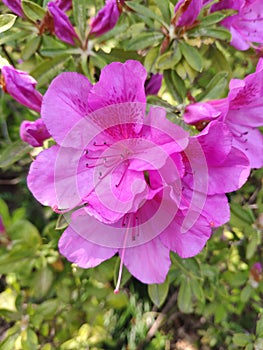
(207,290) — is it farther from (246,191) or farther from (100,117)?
(100,117)

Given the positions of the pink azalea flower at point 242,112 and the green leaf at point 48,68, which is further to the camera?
the green leaf at point 48,68

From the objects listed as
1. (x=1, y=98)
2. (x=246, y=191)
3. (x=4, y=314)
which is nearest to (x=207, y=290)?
(x=246, y=191)

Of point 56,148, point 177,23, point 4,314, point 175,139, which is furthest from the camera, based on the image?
point 4,314

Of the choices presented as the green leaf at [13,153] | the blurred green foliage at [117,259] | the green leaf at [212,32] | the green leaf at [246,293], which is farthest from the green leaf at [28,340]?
the green leaf at [212,32]

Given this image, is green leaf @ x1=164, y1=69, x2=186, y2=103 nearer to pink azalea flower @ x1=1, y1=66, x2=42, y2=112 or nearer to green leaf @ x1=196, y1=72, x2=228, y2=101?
green leaf @ x1=196, y1=72, x2=228, y2=101

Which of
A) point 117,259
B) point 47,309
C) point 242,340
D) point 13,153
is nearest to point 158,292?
point 117,259

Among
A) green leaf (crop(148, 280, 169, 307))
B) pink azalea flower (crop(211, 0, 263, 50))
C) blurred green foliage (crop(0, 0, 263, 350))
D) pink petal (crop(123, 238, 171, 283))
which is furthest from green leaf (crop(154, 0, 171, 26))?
green leaf (crop(148, 280, 169, 307))

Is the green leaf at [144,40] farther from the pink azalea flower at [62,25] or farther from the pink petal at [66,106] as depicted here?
the pink petal at [66,106]
